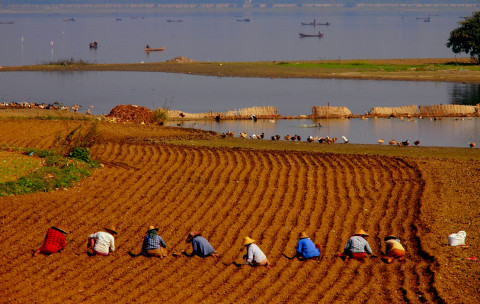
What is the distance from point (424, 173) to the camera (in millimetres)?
20984

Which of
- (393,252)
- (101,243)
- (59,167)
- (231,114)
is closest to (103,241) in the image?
(101,243)

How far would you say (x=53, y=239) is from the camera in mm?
14453

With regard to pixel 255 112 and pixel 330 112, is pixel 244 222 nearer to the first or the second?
pixel 255 112

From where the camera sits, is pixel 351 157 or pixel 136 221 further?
pixel 351 157

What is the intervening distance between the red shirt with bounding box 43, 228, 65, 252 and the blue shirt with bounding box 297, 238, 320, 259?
485 cm

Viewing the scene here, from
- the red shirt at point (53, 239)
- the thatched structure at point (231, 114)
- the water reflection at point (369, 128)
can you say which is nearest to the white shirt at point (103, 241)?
the red shirt at point (53, 239)

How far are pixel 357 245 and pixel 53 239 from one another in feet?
20.0

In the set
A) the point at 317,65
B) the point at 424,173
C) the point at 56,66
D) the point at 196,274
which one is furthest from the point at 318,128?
the point at 56,66

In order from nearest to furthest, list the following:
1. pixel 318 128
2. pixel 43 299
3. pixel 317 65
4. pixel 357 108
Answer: pixel 43 299
pixel 318 128
pixel 357 108
pixel 317 65

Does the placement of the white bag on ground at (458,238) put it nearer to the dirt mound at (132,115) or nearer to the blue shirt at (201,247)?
the blue shirt at (201,247)

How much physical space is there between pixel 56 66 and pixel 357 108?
39435 millimetres

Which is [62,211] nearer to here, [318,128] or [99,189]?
[99,189]

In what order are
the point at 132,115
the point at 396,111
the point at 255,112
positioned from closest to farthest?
the point at 132,115, the point at 255,112, the point at 396,111

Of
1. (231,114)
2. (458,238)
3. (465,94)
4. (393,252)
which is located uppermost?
(465,94)
